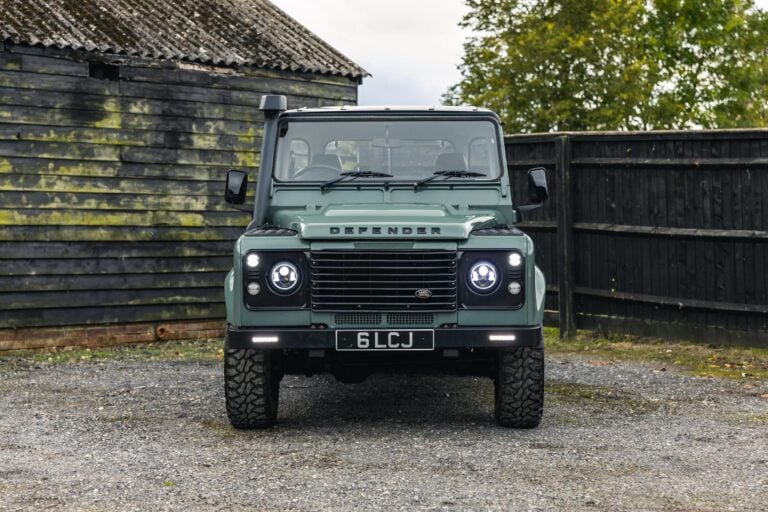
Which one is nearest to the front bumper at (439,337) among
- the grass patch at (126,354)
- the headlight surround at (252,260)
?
the headlight surround at (252,260)

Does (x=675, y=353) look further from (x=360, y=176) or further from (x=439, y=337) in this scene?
(x=439, y=337)

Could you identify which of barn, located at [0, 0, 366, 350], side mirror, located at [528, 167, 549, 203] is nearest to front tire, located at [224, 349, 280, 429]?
side mirror, located at [528, 167, 549, 203]

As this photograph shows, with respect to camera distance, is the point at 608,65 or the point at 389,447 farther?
the point at 608,65

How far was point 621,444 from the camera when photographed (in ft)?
24.6

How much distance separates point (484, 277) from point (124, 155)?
25.5 feet

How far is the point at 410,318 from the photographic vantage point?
767cm

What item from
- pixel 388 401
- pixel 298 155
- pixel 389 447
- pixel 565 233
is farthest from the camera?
pixel 565 233

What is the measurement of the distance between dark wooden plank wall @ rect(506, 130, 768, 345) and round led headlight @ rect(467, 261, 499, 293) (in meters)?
4.67

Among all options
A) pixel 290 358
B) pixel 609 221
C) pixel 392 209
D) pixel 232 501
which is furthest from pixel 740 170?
pixel 232 501

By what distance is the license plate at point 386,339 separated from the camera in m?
7.60

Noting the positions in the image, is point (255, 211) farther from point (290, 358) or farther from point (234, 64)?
point (234, 64)

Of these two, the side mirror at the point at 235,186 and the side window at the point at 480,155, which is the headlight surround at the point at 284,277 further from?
the side window at the point at 480,155

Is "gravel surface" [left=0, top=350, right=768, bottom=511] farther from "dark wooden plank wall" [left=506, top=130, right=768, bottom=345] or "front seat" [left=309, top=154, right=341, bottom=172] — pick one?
"front seat" [left=309, top=154, right=341, bottom=172]

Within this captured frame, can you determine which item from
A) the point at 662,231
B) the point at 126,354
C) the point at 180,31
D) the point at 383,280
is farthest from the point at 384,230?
the point at 180,31
